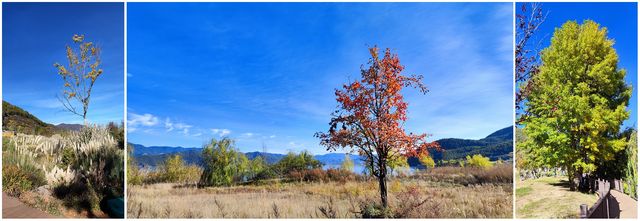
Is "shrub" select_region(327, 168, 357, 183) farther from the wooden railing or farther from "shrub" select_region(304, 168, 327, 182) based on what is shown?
the wooden railing

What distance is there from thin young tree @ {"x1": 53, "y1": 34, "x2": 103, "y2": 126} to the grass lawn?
633 cm

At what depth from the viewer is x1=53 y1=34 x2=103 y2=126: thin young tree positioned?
7480 millimetres

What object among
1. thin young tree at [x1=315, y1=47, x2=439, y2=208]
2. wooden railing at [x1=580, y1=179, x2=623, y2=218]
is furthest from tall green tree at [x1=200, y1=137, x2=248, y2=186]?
wooden railing at [x1=580, y1=179, x2=623, y2=218]

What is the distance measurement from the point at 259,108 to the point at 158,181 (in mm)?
1861

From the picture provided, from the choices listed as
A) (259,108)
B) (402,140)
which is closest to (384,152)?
(402,140)

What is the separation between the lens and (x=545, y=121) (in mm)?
7035

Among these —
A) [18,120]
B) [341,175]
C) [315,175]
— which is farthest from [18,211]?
[341,175]

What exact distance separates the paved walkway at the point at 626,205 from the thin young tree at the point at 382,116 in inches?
97.0

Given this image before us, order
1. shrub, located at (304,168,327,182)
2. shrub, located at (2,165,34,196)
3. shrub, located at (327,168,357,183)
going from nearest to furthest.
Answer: shrub, located at (2,165,34,196) → shrub, located at (327,168,357,183) → shrub, located at (304,168,327,182)

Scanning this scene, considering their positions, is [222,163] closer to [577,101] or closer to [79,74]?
[79,74]

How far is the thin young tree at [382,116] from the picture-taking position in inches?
267

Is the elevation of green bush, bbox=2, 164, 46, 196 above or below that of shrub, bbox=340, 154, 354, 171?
below

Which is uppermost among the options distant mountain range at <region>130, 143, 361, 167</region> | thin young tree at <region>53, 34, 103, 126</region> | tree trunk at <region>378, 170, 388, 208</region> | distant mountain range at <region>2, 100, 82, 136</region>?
thin young tree at <region>53, 34, 103, 126</region>

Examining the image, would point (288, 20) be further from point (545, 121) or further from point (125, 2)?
point (545, 121)
